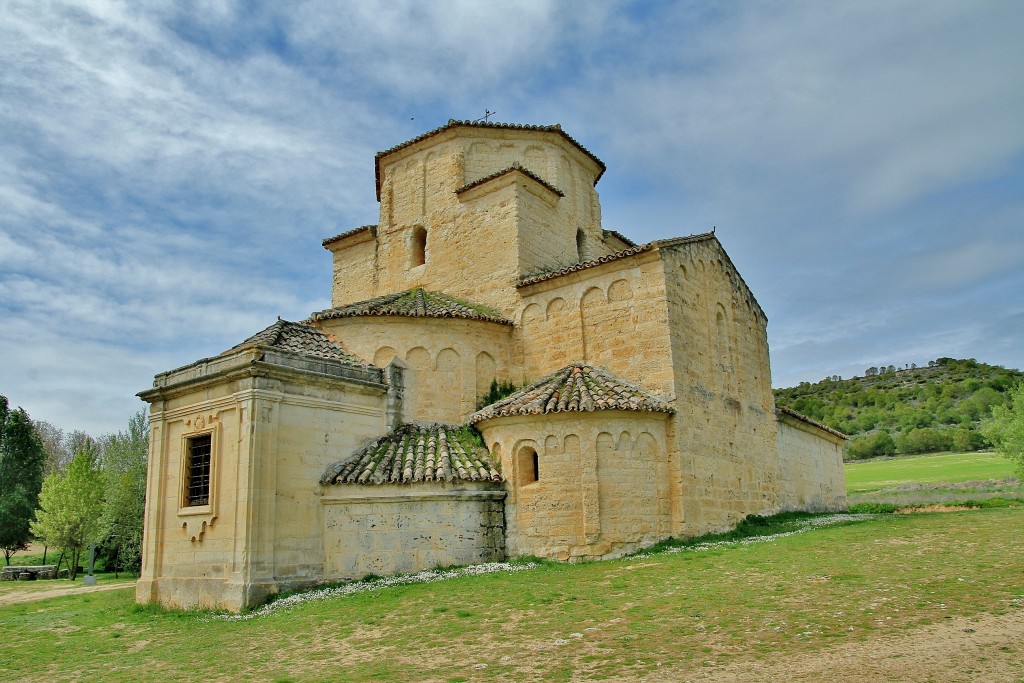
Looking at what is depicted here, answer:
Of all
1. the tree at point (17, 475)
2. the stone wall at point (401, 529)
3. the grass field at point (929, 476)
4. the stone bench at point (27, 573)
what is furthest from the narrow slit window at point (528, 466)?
the tree at point (17, 475)

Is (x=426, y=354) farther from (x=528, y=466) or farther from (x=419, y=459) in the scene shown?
(x=528, y=466)

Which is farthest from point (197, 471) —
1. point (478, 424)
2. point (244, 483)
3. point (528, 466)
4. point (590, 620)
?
point (590, 620)

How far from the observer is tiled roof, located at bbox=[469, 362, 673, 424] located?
46.3ft

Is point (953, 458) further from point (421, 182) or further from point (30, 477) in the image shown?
point (30, 477)

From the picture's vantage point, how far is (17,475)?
39.3 metres

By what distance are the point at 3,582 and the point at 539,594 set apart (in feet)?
82.4

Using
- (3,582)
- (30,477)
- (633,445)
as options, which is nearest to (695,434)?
(633,445)

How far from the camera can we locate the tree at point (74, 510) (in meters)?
28.8

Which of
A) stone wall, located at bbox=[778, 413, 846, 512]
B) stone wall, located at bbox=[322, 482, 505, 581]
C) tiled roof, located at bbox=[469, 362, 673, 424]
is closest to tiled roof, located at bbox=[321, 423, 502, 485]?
stone wall, located at bbox=[322, 482, 505, 581]

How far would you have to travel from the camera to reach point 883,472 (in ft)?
162

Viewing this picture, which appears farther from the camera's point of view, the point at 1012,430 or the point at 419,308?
the point at 1012,430

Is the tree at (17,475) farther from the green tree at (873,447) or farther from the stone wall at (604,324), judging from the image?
the green tree at (873,447)

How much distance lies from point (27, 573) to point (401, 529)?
22.6 m

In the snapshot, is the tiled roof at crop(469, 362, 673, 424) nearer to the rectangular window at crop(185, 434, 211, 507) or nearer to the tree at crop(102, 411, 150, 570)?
the rectangular window at crop(185, 434, 211, 507)
